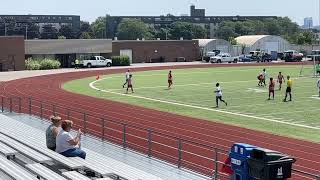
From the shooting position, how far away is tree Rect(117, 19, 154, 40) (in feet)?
588

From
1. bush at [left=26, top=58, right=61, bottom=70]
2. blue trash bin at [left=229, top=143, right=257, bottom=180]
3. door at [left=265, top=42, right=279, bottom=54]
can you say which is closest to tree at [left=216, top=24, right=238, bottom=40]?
door at [left=265, top=42, right=279, bottom=54]

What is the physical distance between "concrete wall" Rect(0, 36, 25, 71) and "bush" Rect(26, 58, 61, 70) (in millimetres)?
1002

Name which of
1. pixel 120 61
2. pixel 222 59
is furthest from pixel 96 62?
pixel 222 59

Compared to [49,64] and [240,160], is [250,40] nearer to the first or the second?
[49,64]

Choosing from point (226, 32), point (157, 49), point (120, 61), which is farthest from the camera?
point (226, 32)

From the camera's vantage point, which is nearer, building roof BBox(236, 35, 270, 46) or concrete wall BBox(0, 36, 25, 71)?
concrete wall BBox(0, 36, 25, 71)

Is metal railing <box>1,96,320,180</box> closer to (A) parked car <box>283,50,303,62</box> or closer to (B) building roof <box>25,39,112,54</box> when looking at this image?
(B) building roof <box>25,39,112,54</box>

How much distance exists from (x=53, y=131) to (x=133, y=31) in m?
171

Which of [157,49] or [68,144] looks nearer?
[68,144]

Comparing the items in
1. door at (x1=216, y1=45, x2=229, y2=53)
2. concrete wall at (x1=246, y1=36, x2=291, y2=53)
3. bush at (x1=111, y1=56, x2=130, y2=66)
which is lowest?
bush at (x1=111, y1=56, x2=130, y2=66)

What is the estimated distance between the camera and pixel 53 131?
12109mm

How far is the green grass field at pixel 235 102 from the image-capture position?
23.5 meters

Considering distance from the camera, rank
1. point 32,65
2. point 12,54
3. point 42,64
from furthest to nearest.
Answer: point 42,64 < point 32,65 < point 12,54

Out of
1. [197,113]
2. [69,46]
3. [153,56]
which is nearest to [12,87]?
[197,113]
